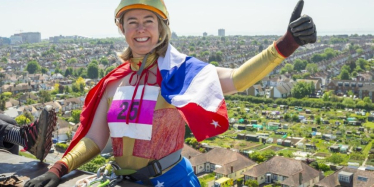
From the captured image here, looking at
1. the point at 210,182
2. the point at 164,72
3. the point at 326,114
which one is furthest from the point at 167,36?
the point at 326,114

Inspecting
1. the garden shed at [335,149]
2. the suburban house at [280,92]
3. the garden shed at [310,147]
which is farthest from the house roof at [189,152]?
the suburban house at [280,92]

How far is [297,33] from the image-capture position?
1.50 metres

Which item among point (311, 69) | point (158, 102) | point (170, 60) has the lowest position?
point (311, 69)

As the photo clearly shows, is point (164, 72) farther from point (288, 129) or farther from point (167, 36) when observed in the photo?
point (288, 129)

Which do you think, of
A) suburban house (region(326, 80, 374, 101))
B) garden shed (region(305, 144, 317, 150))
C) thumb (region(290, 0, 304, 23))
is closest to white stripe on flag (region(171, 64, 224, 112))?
thumb (region(290, 0, 304, 23))

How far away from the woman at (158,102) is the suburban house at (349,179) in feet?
36.0

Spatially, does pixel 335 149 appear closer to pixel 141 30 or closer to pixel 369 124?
pixel 369 124

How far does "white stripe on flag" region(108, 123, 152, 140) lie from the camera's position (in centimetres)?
160

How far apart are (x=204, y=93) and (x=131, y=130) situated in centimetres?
32

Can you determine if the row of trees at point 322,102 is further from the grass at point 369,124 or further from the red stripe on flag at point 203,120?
the red stripe on flag at point 203,120

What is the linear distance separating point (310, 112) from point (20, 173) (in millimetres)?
22855

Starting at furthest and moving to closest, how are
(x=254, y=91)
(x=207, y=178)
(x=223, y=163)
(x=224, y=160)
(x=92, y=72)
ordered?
1. (x=92, y=72)
2. (x=254, y=91)
3. (x=224, y=160)
4. (x=223, y=163)
5. (x=207, y=178)

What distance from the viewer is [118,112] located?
167 cm

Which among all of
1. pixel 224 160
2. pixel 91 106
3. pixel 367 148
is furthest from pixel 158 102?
pixel 367 148
